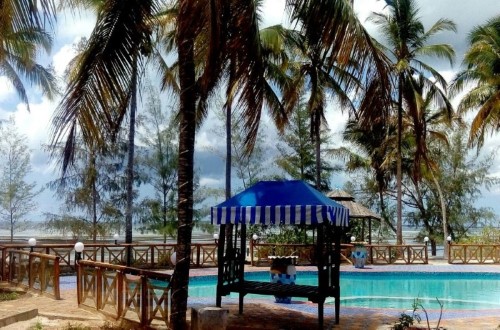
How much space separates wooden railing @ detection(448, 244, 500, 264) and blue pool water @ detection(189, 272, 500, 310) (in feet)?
10.9

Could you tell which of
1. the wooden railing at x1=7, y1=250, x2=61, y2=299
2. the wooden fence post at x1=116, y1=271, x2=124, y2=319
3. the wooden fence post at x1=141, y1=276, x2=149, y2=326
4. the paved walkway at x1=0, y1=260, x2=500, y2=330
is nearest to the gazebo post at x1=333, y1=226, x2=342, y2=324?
the paved walkway at x1=0, y1=260, x2=500, y2=330

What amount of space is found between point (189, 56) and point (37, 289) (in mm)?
6314

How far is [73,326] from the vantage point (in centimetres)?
766

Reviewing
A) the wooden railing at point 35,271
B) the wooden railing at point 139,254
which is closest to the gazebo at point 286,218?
the wooden railing at point 35,271

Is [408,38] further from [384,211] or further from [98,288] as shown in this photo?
[98,288]

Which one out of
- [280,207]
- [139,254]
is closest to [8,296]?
[280,207]

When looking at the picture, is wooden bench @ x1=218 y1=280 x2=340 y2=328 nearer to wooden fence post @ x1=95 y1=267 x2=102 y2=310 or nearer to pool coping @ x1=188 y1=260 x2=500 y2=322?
pool coping @ x1=188 y1=260 x2=500 y2=322

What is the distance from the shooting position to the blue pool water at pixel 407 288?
12.7m

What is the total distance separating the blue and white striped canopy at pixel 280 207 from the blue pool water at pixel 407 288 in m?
4.50

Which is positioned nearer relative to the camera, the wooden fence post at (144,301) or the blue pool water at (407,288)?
the wooden fence post at (144,301)

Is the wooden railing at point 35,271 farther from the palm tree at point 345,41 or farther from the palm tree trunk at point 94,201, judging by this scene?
the palm tree trunk at point 94,201

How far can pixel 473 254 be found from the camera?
69.3 ft

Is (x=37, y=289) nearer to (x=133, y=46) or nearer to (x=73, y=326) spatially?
(x=73, y=326)

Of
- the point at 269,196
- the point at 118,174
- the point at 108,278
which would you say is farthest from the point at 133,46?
the point at 118,174
